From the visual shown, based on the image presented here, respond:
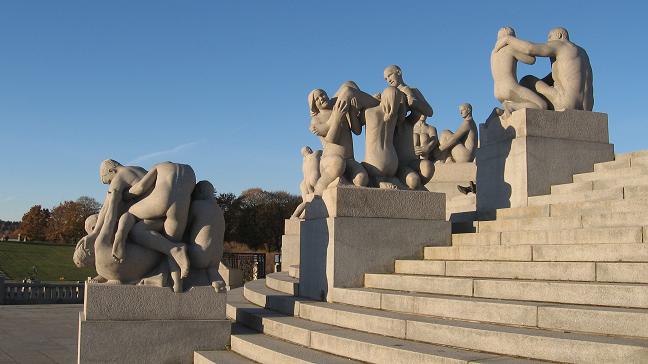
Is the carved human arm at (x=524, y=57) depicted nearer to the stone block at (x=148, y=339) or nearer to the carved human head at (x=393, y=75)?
the carved human head at (x=393, y=75)

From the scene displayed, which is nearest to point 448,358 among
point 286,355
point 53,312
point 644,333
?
point 644,333

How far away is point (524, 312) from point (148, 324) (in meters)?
4.04

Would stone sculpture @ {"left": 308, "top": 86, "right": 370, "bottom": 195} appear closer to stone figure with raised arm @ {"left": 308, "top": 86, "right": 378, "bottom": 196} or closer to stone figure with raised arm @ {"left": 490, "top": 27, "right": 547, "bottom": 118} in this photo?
stone figure with raised arm @ {"left": 308, "top": 86, "right": 378, "bottom": 196}

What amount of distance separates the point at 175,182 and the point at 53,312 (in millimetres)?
9879

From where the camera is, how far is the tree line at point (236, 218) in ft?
209

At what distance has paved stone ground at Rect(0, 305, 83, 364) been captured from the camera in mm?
8531

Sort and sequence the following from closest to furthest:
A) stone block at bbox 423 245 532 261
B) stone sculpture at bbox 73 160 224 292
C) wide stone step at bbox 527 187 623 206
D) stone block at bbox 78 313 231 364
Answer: stone block at bbox 423 245 532 261, stone block at bbox 78 313 231 364, stone sculpture at bbox 73 160 224 292, wide stone step at bbox 527 187 623 206

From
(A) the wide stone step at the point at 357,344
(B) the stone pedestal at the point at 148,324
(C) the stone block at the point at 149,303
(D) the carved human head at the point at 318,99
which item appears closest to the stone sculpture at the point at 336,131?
(D) the carved human head at the point at 318,99

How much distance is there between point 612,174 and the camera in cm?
966

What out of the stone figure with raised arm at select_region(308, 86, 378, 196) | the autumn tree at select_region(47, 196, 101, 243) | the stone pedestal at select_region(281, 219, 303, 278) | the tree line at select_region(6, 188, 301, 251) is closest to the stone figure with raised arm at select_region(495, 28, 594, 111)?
the stone figure with raised arm at select_region(308, 86, 378, 196)

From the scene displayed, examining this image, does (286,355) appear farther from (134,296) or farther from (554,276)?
(554,276)

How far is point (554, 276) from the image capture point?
600cm

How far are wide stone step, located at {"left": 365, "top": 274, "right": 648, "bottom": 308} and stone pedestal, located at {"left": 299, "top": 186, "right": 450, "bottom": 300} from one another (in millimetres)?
931

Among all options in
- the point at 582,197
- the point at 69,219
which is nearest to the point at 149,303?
the point at 582,197
